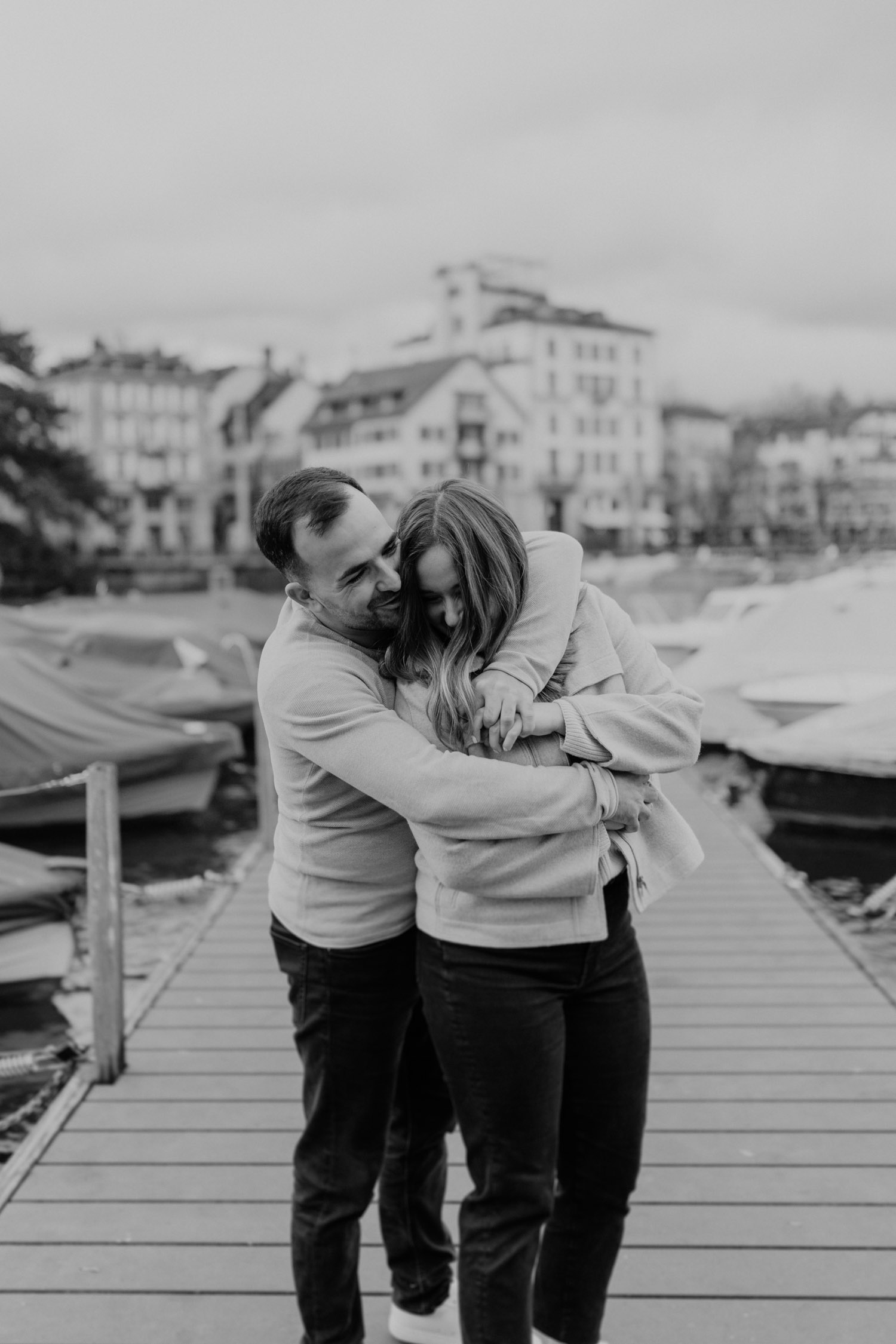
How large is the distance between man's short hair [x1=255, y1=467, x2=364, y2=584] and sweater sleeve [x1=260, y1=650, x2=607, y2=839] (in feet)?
0.68

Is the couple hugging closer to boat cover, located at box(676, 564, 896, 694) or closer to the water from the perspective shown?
the water

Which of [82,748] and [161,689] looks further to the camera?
[161,689]

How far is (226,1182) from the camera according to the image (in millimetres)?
4090

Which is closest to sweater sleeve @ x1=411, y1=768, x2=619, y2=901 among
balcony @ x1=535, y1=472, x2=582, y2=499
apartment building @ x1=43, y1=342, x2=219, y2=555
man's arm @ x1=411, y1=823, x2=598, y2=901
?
man's arm @ x1=411, y1=823, x2=598, y2=901

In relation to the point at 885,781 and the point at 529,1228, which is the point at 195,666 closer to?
the point at 885,781

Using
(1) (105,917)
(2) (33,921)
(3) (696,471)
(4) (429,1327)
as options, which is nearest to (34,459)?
(2) (33,921)

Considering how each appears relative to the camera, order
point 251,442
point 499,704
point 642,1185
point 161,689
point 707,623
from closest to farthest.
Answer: point 499,704 → point 642,1185 → point 161,689 → point 707,623 → point 251,442

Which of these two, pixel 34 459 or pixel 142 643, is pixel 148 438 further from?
pixel 142 643

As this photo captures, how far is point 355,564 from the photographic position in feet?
8.02

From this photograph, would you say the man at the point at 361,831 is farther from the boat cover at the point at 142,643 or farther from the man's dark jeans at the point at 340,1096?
the boat cover at the point at 142,643

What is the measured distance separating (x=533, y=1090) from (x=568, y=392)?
89.1 meters

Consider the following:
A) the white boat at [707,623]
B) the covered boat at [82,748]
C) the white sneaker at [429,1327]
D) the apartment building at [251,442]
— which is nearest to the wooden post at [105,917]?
the white sneaker at [429,1327]

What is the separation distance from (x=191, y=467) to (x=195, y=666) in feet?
238

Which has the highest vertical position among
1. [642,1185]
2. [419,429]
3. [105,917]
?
[419,429]
